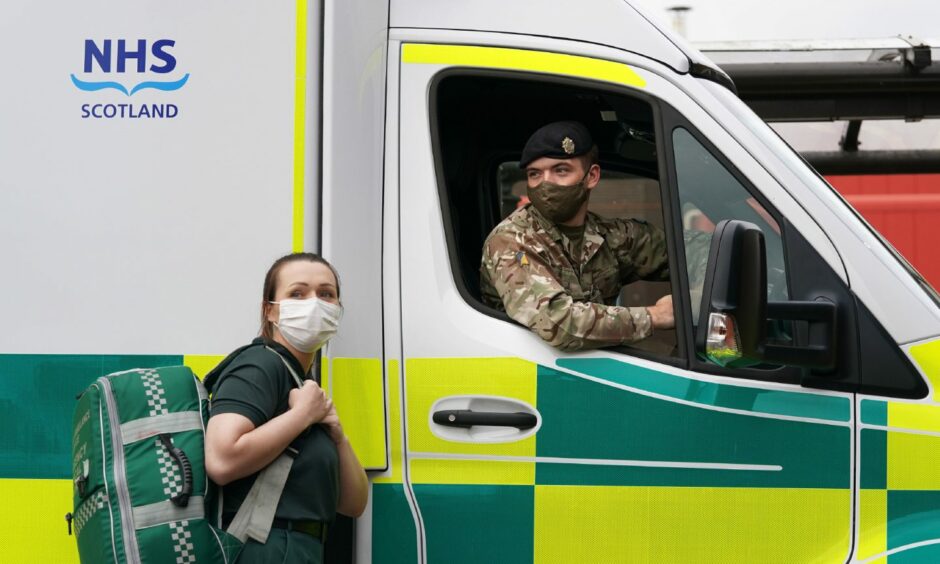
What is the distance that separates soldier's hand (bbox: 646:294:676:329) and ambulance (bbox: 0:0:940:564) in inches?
1.5

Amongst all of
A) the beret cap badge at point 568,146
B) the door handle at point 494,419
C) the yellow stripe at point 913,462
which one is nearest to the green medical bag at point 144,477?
the door handle at point 494,419

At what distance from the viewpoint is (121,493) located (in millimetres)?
2203

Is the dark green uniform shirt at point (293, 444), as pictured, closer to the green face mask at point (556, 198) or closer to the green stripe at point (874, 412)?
the green face mask at point (556, 198)

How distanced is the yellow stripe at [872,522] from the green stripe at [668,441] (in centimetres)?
7

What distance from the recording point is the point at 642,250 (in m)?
3.30

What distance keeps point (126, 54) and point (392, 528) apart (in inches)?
54.2

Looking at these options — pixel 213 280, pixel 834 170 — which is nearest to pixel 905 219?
pixel 834 170

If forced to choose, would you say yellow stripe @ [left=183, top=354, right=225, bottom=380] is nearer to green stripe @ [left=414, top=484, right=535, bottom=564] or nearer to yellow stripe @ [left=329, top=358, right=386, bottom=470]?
yellow stripe @ [left=329, top=358, right=386, bottom=470]

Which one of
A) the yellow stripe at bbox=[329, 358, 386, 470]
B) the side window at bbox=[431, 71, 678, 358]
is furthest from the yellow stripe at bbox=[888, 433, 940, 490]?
the yellow stripe at bbox=[329, 358, 386, 470]

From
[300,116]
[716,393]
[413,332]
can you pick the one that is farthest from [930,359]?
[300,116]

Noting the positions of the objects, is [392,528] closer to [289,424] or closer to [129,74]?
[289,424]

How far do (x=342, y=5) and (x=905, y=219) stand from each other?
8.46 meters

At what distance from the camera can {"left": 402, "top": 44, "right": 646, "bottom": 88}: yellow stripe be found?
2.89m

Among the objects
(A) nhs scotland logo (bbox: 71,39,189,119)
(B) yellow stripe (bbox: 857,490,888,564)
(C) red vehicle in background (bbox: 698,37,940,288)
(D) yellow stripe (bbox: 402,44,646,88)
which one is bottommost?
(B) yellow stripe (bbox: 857,490,888,564)
